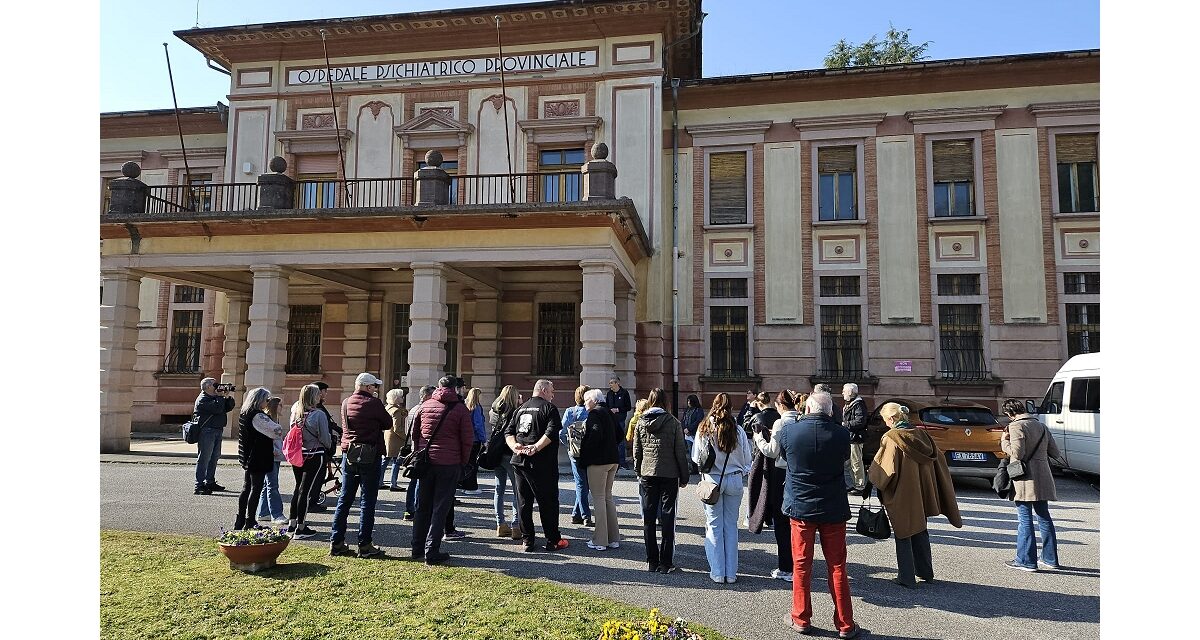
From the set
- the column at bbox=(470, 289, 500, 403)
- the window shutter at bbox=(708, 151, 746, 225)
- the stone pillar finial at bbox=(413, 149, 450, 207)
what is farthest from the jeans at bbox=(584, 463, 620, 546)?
the window shutter at bbox=(708, 151, 746, 225)

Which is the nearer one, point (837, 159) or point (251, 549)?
point (251, 549)

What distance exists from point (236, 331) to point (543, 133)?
10.5 m

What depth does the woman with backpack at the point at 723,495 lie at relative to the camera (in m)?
6.18

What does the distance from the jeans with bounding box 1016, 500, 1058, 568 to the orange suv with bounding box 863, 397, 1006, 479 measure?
4.37m

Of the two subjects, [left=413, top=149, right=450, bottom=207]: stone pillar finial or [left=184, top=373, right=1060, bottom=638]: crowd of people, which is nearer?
[left=184, top=373, right=1060, bottom=638]: crowd of people

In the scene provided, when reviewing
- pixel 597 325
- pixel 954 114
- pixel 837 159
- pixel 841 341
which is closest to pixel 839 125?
pixel 837 159

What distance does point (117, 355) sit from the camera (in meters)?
15.2

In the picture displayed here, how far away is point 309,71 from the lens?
64.2ft

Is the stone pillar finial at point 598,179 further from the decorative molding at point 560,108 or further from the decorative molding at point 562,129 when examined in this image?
the decorative molding at point 560,108

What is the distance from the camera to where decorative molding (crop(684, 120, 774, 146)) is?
18359mm

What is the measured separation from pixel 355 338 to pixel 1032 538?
660 inches

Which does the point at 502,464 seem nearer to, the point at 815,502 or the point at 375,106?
the point at 815,502

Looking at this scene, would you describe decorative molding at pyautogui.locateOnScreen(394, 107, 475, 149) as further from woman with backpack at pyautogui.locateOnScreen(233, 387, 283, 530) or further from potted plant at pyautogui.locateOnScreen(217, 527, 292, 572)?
potted plant at pyautogui.locateOnScreen(217, 527, 292, 572)

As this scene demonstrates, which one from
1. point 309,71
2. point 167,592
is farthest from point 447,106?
point 167,592
